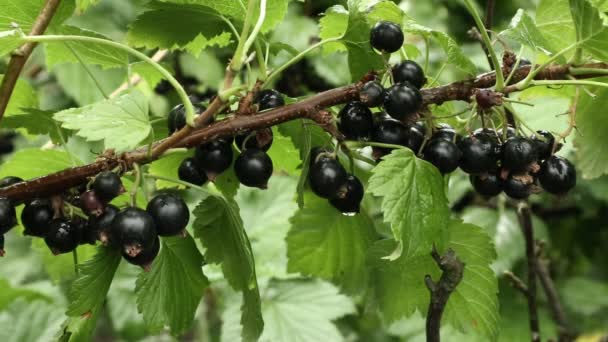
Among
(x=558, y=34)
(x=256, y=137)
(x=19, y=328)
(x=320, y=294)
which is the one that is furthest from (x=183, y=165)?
(x=320, y=294)

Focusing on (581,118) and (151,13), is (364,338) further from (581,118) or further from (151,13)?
(151,13)

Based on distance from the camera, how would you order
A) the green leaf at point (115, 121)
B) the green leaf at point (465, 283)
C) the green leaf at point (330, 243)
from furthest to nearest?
the green leaf at point (330, 243), the green leaf at point (465, 283), the green leaf at point (115, 121)

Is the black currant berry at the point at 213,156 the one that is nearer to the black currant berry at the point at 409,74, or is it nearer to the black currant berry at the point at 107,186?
the black currant berry at the point at 107,186

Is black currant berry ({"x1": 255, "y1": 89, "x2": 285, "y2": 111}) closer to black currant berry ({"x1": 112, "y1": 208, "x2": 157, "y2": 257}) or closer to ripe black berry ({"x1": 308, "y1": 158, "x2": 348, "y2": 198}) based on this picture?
ripe black berry ({"x1": 308, "y1": 158, "x2": 348, "y2": 198})

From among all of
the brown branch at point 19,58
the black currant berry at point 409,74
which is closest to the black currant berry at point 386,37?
the black currant berry at point 409,74

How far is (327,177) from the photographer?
1.16m

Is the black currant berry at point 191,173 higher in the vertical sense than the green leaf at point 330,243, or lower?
higher

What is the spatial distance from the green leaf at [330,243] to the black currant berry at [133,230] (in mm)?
540

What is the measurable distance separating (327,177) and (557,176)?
407 mm

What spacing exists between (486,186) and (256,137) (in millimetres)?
416

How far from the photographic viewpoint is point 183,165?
127 centimetres

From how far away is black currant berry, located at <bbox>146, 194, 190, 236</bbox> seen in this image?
111 cm

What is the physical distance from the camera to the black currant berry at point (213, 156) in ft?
3.89

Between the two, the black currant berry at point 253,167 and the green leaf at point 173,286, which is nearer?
the black currant berry at point 253,167
